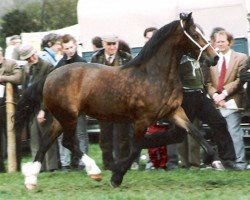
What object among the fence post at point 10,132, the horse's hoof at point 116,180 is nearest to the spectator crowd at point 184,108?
the fence post at point 10,132

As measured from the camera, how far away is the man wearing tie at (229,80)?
12227mm

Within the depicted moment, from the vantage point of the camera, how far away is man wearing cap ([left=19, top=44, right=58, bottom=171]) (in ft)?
41.4

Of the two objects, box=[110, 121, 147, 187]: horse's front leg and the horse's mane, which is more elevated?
the horse's mane

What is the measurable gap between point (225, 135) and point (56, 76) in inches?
114

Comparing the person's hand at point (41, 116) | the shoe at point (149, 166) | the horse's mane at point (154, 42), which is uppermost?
the horse's mane at point (154, 42)

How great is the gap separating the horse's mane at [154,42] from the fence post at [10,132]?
118 inches

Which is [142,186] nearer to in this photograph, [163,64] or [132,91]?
[132,91]

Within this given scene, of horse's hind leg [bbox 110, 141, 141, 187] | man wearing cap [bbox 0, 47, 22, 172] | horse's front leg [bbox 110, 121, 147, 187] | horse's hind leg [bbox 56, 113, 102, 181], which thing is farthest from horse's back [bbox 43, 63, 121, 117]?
man wearing cap [bbox 0, 47, 22, 172]

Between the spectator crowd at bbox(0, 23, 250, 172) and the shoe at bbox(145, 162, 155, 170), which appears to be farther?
the shoe at bbox(145, 162, 155, 170)

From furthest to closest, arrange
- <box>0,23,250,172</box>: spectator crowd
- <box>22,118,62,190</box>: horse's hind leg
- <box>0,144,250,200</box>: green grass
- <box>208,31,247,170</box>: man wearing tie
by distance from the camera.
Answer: <box>208,31,247,170</box>: man wearing tie → <box>0,23,250,172</box>: spectator crowd → <box>22,118,62,190</box>: horse's hind leg → <box>0,144,250,200</box>: green grass

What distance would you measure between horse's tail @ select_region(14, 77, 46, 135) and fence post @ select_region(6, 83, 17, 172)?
1.34m

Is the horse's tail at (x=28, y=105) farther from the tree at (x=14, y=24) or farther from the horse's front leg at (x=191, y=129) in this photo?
the tree at (x=14, y=24)

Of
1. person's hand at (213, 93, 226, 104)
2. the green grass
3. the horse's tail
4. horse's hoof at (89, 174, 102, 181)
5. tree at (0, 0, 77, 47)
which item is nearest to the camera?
the green grass

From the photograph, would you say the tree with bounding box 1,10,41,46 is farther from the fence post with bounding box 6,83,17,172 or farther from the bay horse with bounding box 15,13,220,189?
the bay horse with bounding box 15,13,220,189
